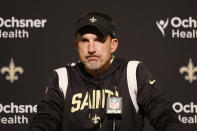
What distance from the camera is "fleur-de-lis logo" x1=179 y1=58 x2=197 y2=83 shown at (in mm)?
2748

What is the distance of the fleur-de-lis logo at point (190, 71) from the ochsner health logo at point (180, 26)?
0.67 ft

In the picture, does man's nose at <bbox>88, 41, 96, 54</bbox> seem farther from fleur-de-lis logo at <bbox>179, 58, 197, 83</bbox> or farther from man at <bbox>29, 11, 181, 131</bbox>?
fleur-de-lis logo at <bbox>179, 58, 197, 83</bbox>

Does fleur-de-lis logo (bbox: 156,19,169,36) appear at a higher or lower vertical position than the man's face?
higher

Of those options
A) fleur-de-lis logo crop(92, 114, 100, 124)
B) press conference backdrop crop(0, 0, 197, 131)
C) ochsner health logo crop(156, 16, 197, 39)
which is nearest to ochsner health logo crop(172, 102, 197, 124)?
press conference backdrop crop(0, 0, 197, 131)

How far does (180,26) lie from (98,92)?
1083 mm

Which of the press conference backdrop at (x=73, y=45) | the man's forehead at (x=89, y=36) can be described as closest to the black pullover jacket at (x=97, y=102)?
the man's forehead at (x=89, y=36)

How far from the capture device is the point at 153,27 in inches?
109

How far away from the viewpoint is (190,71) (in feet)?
9.02

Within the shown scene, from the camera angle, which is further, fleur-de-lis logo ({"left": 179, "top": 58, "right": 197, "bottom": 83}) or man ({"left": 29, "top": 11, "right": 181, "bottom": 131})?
fleur-de-lis logo ({"left": 179, "top": 58, "right": 197, "bottom": 83})

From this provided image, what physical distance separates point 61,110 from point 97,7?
109 centimetres

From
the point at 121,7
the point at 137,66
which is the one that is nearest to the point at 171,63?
the point at 121,7

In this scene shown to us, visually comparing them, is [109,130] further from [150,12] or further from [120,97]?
[150,12]

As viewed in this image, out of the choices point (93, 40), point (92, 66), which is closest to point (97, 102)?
point (92, 66)

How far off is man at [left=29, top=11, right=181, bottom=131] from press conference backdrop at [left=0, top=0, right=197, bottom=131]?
809 millimetres
